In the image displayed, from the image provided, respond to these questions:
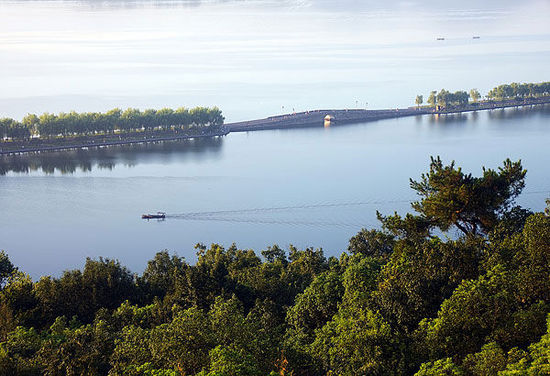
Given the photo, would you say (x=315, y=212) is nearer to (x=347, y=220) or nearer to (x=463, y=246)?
(x=347, y=220)

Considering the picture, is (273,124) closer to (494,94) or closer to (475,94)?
(475,94)

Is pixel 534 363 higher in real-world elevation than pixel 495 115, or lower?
lower

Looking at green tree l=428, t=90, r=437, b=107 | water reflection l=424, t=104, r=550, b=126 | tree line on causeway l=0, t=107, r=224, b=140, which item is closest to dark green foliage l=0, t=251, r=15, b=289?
tree line on causeway l=0, t=107, r=224, b=140

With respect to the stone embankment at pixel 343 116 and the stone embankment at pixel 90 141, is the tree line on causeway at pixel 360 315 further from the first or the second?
the stone embankment at pixel 343 116

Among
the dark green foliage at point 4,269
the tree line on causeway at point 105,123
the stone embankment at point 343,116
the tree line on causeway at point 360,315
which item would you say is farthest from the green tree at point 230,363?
the stone embankment at point 343,116

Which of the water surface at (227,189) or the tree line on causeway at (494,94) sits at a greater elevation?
the tree line on causeway at (494,94)

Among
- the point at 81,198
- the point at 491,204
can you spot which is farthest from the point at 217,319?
the point at 81,198

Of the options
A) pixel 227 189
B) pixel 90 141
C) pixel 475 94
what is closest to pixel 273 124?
pixel 90 141

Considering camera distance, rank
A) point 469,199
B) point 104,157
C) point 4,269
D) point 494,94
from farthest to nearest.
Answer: point 494,94 < point 104,157 < point 4,269 < point 469,199
